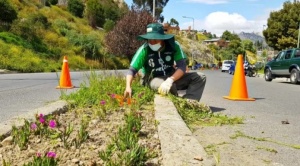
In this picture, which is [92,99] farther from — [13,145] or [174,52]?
[13,145]

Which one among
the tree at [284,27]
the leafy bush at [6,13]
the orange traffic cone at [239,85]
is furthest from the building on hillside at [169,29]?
the leafy bush at [6,13]

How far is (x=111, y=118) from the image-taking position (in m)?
4.39

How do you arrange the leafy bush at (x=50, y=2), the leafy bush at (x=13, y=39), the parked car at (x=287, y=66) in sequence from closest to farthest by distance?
the parked car at (x=287, y=66)
the leafy bush at (x=13, y=39)
the leafy bush at (x=50, y=2)

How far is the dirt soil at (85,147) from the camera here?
2762 mm

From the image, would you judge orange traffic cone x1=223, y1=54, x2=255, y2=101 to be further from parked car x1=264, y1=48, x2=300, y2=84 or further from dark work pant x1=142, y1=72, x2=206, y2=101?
parked car x1=264, y1=48, x2=300, y2=84

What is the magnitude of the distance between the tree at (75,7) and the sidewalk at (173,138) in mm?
59964

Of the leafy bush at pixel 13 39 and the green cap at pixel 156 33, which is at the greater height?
the leafy bush at pixel 13 39

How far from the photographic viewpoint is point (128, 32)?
4303 centimetres

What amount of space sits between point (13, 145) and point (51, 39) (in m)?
36.3

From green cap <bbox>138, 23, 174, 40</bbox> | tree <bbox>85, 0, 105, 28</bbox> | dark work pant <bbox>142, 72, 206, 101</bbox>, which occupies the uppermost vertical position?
tree <bbox>85, 0, 105, 28</bbox>

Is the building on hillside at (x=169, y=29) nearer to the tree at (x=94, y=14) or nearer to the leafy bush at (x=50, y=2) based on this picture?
the tree at (x=94, y=14)

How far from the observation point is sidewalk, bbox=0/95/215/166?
2561 millimetres

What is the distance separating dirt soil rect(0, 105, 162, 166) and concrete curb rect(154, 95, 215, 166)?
0.09 meters

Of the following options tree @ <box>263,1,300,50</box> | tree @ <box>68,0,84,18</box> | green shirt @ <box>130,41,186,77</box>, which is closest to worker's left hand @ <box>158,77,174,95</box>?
green shirt @ <box>130,41,186,77</box>
